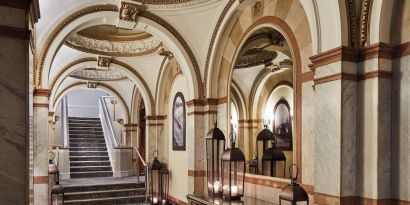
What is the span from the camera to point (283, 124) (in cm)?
978

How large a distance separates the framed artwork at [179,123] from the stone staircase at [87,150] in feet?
19.1

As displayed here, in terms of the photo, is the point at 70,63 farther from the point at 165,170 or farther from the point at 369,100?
the point at 369,100

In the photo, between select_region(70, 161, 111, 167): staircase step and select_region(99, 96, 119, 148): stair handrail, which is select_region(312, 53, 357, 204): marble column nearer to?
select_region(70, 161, 111, 167): staircase step

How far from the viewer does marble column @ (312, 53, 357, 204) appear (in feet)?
12.8

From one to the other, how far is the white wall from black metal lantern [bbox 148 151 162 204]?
36.6 feet

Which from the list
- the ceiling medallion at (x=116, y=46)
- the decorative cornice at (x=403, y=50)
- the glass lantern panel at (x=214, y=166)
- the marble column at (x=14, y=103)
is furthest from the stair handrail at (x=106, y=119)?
the decorative cornice at (x=403, y=50)

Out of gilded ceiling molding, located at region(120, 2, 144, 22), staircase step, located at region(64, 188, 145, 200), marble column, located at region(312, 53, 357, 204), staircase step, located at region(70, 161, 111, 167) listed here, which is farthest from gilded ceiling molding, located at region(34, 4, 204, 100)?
staircase step, located at region(70, 161, 111, 167)

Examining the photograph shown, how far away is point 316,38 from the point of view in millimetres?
4266

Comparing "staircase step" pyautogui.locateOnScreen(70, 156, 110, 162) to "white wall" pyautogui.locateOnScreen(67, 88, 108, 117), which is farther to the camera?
"white wall" pyautogui.locateOnScreen(67, 88, 108, 117)

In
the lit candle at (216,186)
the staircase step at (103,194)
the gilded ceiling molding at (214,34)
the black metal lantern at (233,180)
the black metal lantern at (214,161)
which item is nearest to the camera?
the black metal lantern at (233,180)

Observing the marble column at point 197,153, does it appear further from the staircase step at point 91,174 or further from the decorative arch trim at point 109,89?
the decorative arch trim at point 109,89

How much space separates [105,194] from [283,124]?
19.3 feet

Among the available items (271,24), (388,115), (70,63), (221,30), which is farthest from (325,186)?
(70,63)

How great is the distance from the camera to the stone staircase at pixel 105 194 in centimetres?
1063
